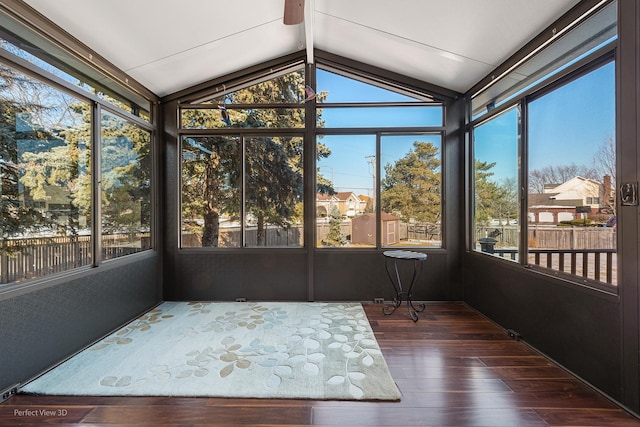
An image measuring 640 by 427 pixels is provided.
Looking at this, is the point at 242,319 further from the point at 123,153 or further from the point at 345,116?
the point at 345,116

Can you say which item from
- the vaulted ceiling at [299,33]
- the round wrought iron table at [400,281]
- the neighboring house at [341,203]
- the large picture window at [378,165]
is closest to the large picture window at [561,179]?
the vaulted ceiling at [299,33]

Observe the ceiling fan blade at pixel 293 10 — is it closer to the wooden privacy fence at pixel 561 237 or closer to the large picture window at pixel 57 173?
the large picture window at pixel 57 173

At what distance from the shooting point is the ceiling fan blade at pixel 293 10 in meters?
1.81

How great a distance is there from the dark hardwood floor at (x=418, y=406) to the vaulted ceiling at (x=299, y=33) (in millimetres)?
2869

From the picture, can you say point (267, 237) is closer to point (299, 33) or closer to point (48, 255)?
point (48, 255)

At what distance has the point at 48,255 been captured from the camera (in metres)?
2.38

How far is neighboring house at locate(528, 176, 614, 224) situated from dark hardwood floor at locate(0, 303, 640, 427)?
124 centimetres

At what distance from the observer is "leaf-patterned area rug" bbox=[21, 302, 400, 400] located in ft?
6.71

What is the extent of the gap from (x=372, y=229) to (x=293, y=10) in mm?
2816

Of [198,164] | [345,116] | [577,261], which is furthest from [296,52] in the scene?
[577,261]

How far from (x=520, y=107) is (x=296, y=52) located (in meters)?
2.79

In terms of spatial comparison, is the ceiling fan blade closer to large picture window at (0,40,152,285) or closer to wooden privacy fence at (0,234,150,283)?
large picture window at (0,40,152,285)

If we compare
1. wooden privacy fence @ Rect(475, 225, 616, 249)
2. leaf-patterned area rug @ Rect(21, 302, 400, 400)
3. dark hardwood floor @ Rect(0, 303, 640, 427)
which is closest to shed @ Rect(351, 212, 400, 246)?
leaf-patterned area rug @ Rect(21, 302, 400, 400)

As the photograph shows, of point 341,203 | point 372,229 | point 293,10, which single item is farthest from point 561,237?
point 293,10
